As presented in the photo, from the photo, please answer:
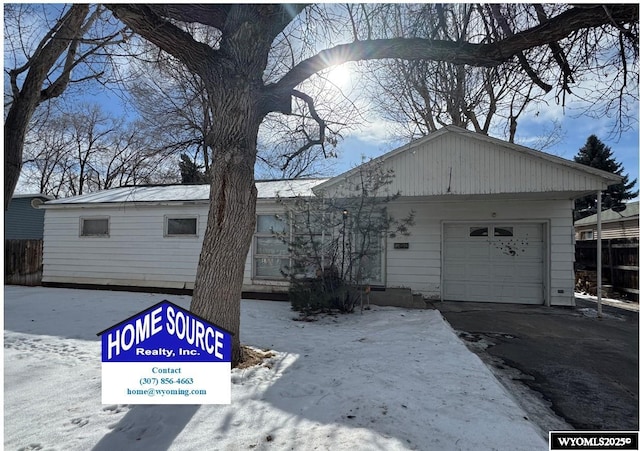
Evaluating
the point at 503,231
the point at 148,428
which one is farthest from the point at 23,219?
the point at 503,231

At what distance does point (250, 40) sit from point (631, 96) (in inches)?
212

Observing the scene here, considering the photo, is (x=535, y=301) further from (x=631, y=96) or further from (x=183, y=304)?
(x=183, y=304)

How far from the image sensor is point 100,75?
709cm

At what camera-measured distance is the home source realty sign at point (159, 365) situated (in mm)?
2768

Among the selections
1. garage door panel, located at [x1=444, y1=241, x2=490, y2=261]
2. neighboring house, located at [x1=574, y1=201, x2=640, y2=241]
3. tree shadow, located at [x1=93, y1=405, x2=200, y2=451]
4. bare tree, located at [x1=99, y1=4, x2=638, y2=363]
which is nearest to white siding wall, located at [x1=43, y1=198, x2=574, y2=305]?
garage door panel, located at [x1=444, y1=241, x2=490, y2=261]

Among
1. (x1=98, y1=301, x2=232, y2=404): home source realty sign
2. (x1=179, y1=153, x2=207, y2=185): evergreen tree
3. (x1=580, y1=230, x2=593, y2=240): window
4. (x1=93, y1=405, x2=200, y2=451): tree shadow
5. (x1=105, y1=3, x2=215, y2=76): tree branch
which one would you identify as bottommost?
(x1=93, y1=405, x2=200, y2=451): tree shadow

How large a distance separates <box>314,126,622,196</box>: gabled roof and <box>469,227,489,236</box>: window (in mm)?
1748

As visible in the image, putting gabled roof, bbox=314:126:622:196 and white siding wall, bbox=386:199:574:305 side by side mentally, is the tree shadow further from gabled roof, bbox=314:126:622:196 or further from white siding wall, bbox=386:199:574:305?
white siding wall, bbox=386:199:574:305

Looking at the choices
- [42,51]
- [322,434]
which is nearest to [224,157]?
[322,434]

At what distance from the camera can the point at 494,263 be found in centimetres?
863

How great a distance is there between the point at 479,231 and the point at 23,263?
545 inches

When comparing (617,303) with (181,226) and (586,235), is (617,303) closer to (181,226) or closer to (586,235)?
(181,226)

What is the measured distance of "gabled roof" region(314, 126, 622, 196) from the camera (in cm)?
688

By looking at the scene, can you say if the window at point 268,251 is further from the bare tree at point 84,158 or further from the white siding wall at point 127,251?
the bare tree at point 84,158
